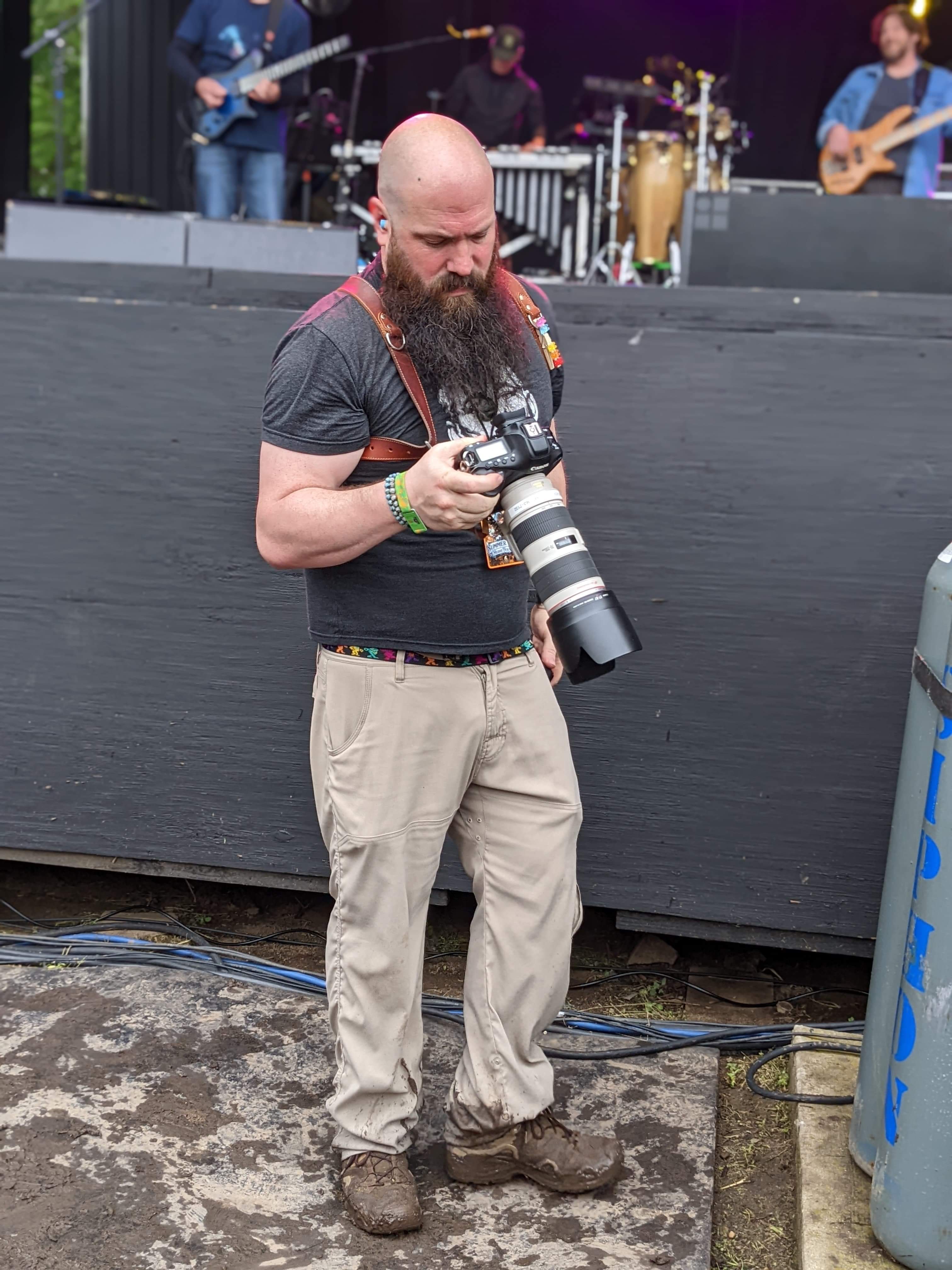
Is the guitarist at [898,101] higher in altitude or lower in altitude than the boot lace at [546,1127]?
higher

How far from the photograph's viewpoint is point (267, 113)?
695 cm

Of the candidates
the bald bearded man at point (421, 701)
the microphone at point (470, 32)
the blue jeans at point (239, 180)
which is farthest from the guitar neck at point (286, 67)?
the bald bearded man at point (421, 701)

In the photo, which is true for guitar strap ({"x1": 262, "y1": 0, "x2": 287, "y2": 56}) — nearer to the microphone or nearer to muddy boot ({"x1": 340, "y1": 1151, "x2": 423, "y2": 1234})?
the microphone

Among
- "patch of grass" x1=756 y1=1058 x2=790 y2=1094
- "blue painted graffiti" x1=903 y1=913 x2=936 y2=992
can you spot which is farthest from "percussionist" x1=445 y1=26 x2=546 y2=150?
"blue painted graffiti" x1=903 y1=913 x2=936 y2=992

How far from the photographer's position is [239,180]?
7070 millimetres

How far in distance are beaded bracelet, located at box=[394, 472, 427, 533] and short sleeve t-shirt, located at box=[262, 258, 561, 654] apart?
0.63ft

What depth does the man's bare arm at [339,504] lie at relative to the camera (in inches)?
75.7

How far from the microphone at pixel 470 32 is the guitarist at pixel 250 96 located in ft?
7.83

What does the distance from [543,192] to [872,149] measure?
2.10 metres

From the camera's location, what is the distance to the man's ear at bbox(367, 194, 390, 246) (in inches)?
86.9

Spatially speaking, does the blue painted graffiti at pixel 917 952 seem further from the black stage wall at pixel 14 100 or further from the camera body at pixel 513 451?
the black stage wall at pixel 14 100

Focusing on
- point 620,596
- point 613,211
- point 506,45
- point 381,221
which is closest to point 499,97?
point 506,45

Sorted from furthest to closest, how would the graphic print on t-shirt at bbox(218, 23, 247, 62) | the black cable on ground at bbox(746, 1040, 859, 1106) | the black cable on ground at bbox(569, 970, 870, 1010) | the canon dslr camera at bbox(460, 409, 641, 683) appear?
the graphic print on t-shirt at bbox(218, 23, 247, 62) → the black cable on ground at bbox(569, 970, 870, 1010) → the black cable on ground at bbox(746, 1040, 859, 1106) → the canon dslr camera at bbox(460, 409, 641, 683)

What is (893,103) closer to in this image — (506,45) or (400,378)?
(506,45)
